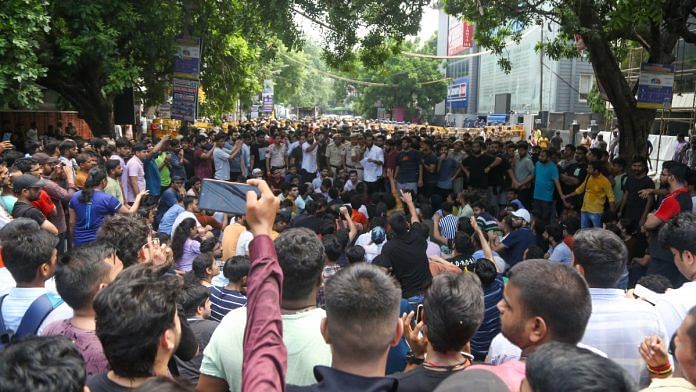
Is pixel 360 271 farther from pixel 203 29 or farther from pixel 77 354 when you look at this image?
pixel 203 29

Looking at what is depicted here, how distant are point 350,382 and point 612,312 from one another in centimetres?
174

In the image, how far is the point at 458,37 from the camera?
52062 mm

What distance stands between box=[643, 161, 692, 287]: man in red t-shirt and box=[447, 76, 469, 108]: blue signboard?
45.5 meters

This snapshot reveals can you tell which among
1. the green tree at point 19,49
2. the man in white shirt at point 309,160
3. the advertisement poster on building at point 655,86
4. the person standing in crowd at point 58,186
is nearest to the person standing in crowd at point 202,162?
the man in white shirt at point 309,160

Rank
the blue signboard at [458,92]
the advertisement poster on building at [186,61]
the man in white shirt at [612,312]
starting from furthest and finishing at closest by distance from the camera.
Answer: the blue signboard at [458,92] < the advertisement poster on building at [186,61] < the man in white shirt at [612,312]

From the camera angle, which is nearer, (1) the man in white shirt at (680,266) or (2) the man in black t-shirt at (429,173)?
(1) the man in white shirt at (680,266)

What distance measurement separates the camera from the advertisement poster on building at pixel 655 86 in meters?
11.5

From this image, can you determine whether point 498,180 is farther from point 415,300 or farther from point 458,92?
point 458,92

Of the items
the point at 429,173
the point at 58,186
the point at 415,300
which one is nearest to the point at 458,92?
the point at 429,173

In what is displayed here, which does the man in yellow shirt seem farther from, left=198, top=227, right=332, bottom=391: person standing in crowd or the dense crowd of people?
left=198, top=227, right=332, bottom=391: person standing in crowd

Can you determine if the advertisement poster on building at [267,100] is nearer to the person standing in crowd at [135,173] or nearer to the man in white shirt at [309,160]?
the man in white shirt at [309,160]

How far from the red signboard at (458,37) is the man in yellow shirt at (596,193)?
122 feet

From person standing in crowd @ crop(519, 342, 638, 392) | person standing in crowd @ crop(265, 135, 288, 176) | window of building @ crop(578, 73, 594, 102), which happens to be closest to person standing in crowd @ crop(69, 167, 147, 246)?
person standing in crowd @ crop(519, 342, 638, 392)

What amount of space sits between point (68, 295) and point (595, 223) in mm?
8513
